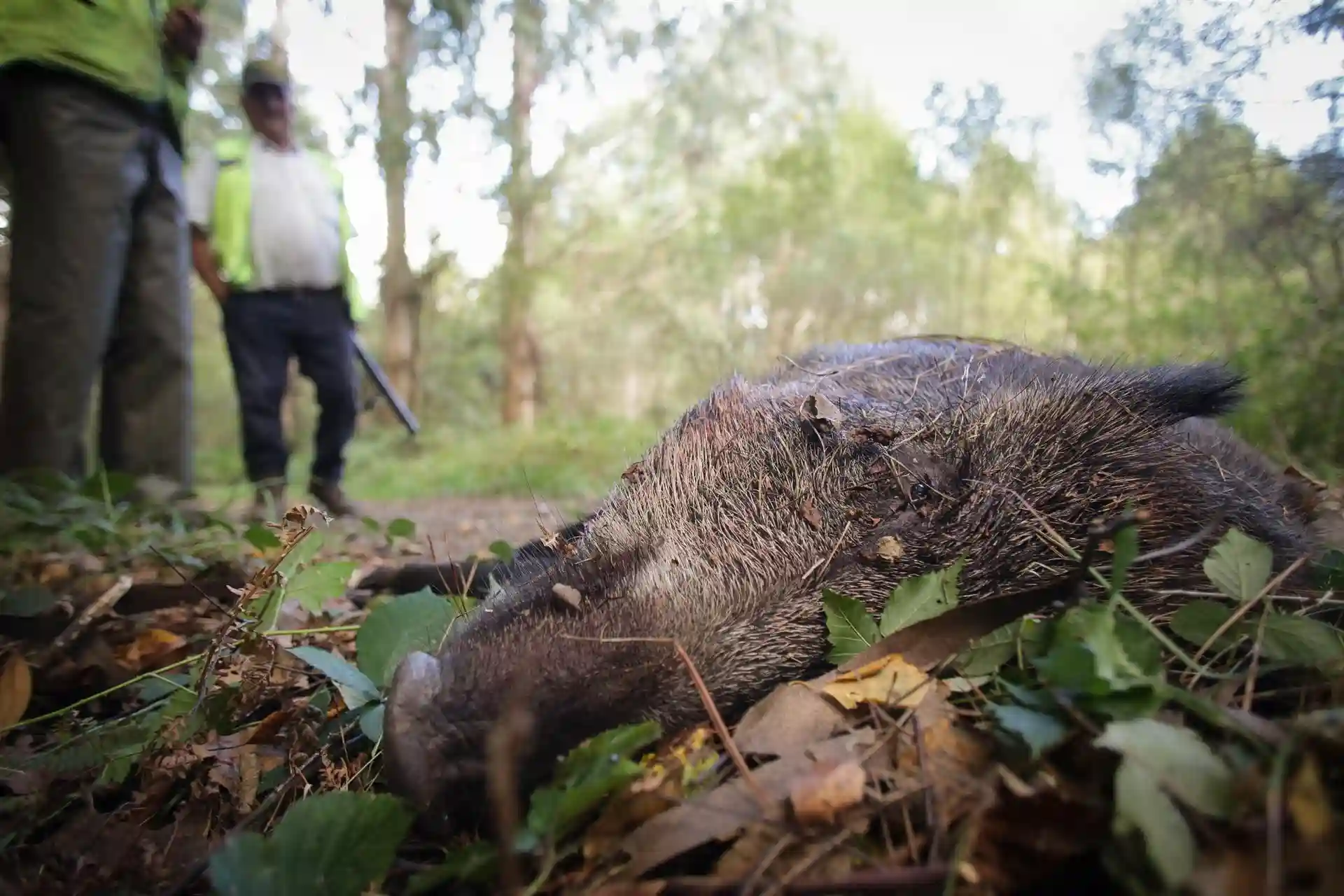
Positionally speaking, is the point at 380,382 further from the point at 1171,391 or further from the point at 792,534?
the point at 1171,391

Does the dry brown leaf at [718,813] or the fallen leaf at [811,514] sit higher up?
the fallen leaf at [811,514]

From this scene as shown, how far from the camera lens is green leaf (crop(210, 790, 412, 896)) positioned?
108cm

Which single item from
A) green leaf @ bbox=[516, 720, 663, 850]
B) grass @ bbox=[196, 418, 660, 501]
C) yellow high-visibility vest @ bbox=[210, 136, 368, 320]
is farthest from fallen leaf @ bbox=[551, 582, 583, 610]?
grass @ bbox=[196, 418, 660, 501]

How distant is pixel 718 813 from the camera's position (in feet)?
3.84

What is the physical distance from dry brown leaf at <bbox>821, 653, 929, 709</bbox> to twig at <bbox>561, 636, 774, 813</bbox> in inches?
8.2

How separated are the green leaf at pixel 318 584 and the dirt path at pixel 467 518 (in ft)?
5.80

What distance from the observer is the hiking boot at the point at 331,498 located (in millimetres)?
5602

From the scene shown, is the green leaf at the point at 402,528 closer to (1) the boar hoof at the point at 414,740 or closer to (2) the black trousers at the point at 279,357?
(1) the boar hoof at the point at 414,740

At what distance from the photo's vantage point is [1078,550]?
1706mm

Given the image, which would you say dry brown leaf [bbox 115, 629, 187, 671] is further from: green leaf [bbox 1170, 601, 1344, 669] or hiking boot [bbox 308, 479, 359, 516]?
hiking boot [bbox 308, 479, 359, 516]

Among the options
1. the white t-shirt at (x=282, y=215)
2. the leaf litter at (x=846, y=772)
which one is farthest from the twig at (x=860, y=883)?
the white t-shirt at (x=282, y=215)

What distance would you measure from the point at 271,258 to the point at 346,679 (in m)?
4.33

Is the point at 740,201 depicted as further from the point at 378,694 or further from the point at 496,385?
the point at 378,694

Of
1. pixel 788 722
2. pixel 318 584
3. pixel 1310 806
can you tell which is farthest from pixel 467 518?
pixel 1310 806
